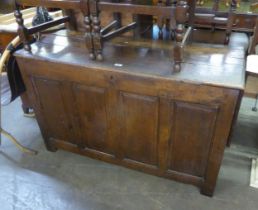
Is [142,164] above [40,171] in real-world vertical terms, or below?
above

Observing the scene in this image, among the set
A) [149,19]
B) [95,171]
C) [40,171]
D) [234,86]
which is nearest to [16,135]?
[40,171]

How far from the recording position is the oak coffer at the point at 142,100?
3.89 ft

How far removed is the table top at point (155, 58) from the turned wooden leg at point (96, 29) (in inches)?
2.3

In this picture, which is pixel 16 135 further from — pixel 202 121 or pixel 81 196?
pixel 202 121

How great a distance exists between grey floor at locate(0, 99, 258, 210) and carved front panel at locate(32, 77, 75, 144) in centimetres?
24

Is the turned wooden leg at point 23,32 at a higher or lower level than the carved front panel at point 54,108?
higher

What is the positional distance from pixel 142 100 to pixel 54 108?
2.15 ft

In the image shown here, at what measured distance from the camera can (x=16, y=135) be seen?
2131 mm

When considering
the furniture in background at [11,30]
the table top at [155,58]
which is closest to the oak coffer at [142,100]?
the table top at [155,58]

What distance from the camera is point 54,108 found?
1622mm

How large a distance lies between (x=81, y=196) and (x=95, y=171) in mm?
219

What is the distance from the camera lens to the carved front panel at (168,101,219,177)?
123 cm

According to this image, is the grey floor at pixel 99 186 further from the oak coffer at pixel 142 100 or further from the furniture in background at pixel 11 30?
the furniture in background at pixel 11 30

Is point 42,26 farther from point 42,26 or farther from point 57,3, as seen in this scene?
point 57,3
